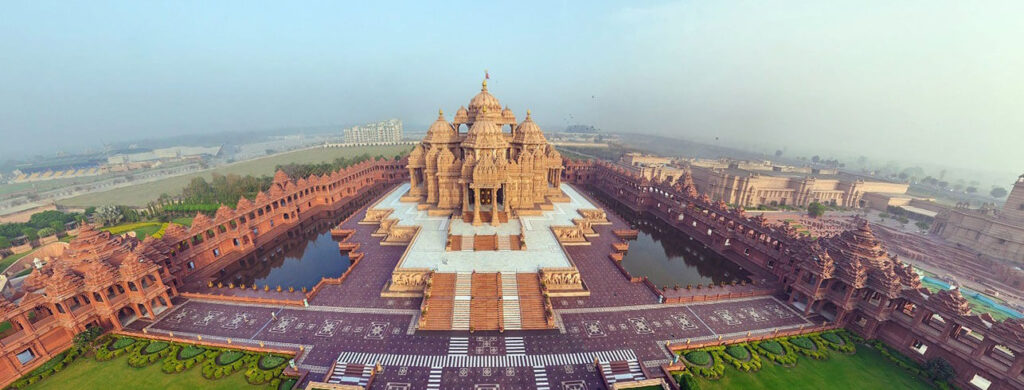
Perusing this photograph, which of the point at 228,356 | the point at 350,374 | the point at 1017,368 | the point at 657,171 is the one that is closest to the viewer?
the point at 1017,368

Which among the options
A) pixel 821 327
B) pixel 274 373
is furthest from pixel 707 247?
pixel 274 373

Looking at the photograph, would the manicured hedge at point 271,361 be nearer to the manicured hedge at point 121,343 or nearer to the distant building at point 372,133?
the manicured hedge at point 121,343

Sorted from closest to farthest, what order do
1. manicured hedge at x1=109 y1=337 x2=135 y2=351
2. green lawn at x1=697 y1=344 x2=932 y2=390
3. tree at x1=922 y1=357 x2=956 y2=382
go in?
tree at x1=922 y1=357 x2=956 y2=382
green lawn at x1=697 y1=344 x2=932 y2=390
manicured hedge at x1=109 y1=337 x2=135 y2=351

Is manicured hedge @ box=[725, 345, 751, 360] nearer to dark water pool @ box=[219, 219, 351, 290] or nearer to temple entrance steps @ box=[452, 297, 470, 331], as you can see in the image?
temple entrance steps @ box=[452, 297, 470, 331]

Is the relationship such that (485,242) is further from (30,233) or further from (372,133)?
(372,133)

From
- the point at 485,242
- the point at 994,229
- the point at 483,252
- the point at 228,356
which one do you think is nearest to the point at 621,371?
the point at 483,252

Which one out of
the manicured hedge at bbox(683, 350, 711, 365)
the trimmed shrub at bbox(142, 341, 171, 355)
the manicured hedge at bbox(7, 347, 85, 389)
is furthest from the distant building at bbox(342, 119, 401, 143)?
the manicured hedge at bbox(683, 350, 711, 365)

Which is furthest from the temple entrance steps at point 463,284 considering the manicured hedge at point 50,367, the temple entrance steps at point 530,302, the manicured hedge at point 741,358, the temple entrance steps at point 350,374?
the manicured hedge at point 50,367
